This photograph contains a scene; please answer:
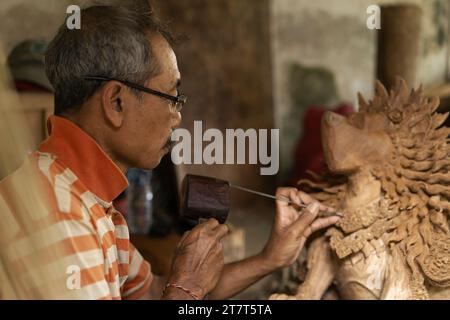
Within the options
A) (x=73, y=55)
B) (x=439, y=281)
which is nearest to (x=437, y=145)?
(x=439, y=281)

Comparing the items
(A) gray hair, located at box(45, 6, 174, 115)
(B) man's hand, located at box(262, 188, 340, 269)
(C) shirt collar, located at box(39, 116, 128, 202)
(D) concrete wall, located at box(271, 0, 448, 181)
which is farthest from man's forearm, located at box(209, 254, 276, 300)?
(D) concrete wall, located at box(271, 0, 448, 181)

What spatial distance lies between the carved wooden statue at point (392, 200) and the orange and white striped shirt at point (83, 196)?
0.55 m

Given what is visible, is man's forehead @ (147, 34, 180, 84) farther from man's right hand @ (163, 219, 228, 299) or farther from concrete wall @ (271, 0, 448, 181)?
concrete wall @ (271, 0, 448, 181)

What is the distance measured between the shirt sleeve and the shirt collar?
1.20ft

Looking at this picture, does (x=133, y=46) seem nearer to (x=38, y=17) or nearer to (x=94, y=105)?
(x=94, y=105)

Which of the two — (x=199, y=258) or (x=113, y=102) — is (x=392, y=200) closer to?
(x=199, y=258)

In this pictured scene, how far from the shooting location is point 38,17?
2703 mm

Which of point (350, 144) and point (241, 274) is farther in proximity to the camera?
point (241, 274)

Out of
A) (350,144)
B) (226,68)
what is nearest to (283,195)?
(350,144)

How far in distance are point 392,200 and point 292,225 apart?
25 cm

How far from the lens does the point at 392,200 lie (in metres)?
1.52

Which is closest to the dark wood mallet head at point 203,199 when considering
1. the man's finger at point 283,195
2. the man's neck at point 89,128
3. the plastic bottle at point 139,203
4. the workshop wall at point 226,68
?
the man's finger at point 283,195

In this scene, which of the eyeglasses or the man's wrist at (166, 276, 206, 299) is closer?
the eyeglasses

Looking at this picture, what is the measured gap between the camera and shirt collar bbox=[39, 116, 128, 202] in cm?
123
